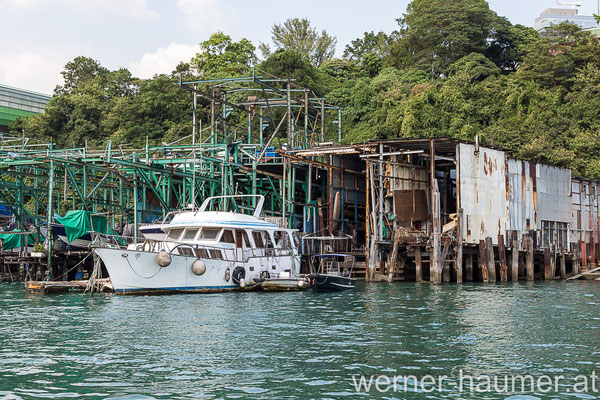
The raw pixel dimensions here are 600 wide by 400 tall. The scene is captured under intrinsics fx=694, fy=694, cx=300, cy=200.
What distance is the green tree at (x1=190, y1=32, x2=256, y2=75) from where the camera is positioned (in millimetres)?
73500

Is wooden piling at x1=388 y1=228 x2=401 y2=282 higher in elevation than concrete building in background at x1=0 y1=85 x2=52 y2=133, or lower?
lower

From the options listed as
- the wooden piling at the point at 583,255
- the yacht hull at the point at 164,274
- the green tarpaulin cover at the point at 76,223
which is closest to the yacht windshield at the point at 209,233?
the yacht hull at the point at 164,274

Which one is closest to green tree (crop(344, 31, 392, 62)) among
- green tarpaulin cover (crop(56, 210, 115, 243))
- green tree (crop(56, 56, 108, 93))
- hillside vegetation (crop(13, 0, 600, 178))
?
hillside vegetation (crop(13, 0, 600, 178))

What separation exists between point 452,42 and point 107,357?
59457 millimetres

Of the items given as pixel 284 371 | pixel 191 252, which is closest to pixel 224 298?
pixel 191 252

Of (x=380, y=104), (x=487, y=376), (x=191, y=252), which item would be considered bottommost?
(x=487, y=376)

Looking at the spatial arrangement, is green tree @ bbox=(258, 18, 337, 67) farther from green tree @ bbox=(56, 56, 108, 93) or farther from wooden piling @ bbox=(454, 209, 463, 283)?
wooden piling @ bbox=(454, 209, 463, 283)

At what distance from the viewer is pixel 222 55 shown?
2913 inches

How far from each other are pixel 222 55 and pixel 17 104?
22.2 m

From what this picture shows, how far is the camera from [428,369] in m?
13.0

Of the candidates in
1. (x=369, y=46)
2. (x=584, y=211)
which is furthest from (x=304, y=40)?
(x=584, y=211)

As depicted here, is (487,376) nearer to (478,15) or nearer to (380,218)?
(380,218)

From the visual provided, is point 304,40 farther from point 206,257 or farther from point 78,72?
point 206,257

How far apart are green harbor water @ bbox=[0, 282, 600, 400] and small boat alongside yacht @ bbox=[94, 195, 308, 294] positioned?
1402 mm
